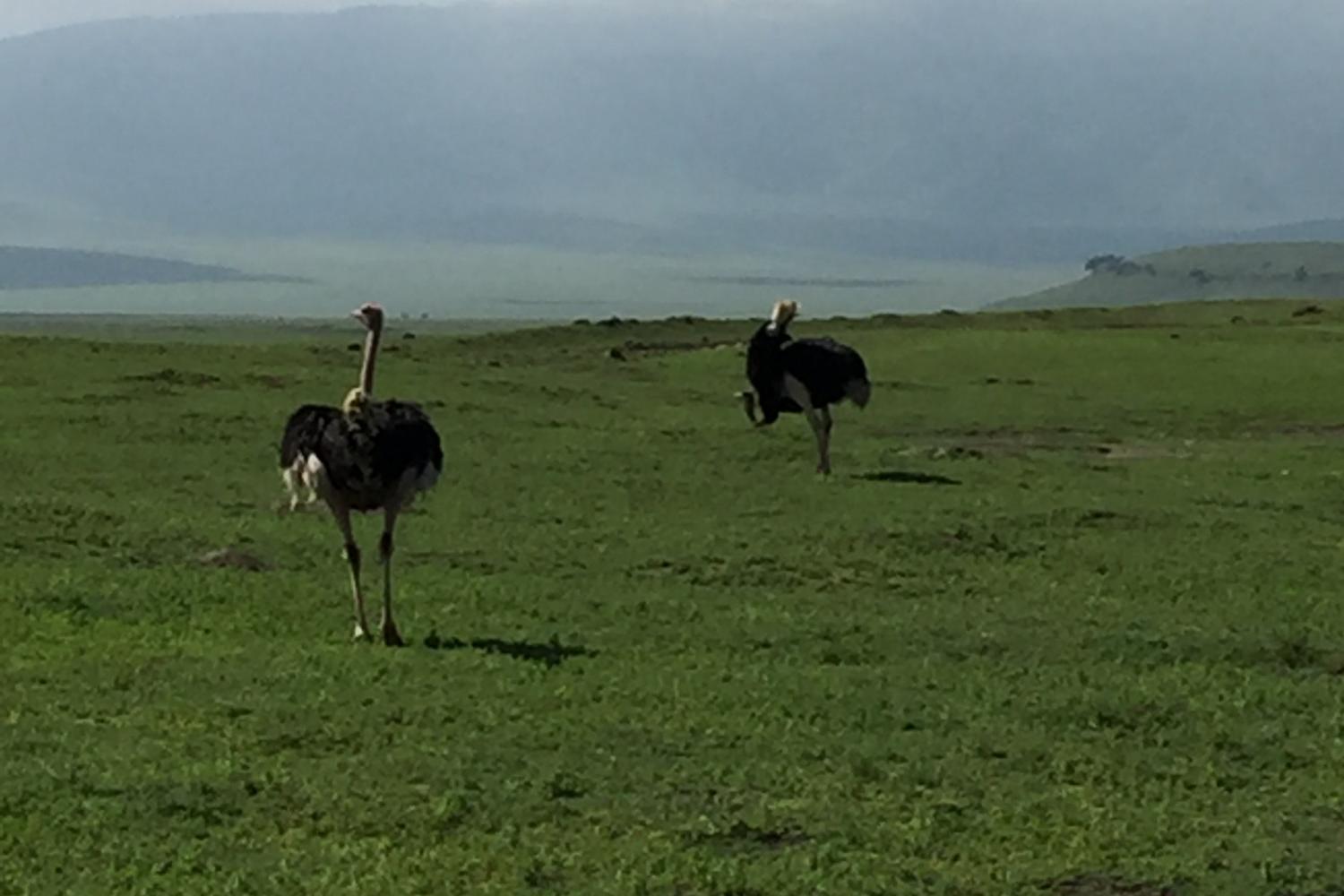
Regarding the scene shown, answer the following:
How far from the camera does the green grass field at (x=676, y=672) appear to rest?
32.1ft

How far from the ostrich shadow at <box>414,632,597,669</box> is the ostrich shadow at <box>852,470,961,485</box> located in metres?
10.9

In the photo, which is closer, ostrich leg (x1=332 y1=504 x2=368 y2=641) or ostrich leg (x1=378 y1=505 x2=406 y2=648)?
ostrich leg (x1=378 y1=505 x2=406 y2=648)

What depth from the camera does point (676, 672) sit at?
1390 centimetres

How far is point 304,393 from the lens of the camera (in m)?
34.7

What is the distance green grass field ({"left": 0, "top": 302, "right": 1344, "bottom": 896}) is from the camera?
977 cm

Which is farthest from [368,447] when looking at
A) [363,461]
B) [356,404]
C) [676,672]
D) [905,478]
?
[905,478]

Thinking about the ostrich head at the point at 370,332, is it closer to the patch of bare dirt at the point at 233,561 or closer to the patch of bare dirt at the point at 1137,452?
the patch of bare dirt at the point at 233,561

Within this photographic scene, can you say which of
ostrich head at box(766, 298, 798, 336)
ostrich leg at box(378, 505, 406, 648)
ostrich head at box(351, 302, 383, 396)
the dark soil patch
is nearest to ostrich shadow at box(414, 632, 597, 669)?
ostrich leg at box(378, 505, 406, 648)

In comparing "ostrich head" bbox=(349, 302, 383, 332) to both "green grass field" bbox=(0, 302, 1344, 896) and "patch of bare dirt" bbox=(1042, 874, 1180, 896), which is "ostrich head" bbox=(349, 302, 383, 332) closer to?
"green grass field" bbox=(0, 302, 1344, 896)

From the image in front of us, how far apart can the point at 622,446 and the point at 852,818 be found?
1809 cm

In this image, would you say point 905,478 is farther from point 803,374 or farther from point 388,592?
point 388,592

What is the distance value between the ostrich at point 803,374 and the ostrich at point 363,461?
1216 cm

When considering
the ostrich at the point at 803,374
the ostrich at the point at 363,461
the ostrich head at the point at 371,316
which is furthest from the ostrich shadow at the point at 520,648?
the ostrich at the point at 803,374

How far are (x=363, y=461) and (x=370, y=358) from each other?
52.8 inches
